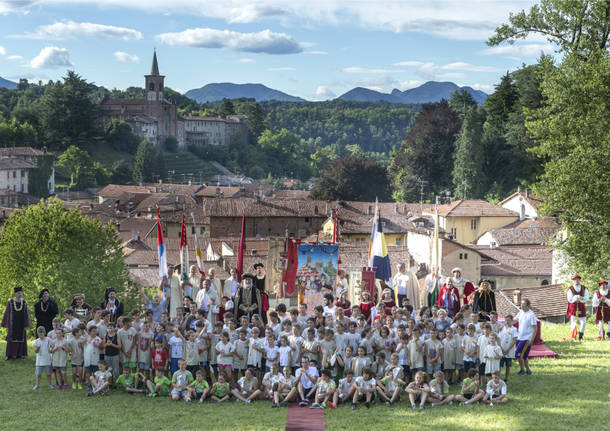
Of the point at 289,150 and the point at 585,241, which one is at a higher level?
the point at 289,150

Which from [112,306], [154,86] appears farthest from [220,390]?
[154,86]

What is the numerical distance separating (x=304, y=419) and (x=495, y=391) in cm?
398

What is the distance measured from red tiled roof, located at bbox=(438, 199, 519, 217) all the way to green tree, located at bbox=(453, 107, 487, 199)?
1290 cm

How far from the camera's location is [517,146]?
92.1 m

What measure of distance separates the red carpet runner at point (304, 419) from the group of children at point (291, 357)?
0.30 metres

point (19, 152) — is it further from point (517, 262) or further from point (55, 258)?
point (517, 262)

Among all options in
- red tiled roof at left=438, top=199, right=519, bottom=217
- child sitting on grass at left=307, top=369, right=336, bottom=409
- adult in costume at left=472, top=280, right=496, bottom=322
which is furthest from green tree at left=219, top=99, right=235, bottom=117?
child sitting on grass at left=307, top=369, right=336, bottom=409

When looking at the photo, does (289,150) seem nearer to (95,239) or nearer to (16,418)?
(95,239)

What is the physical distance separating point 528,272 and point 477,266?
3.49m

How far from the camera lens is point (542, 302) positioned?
3181 centimetres

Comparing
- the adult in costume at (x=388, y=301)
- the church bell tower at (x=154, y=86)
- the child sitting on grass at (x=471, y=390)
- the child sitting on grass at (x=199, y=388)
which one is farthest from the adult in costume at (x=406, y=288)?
the church bell tower at (x=154, y=86)

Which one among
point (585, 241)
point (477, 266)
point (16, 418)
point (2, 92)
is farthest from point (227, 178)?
point (16, 418)

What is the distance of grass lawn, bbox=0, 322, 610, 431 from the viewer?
1414 cm

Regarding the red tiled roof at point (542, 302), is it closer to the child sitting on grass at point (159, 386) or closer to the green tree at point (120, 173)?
the child sitting on grass at point (159, 386)
